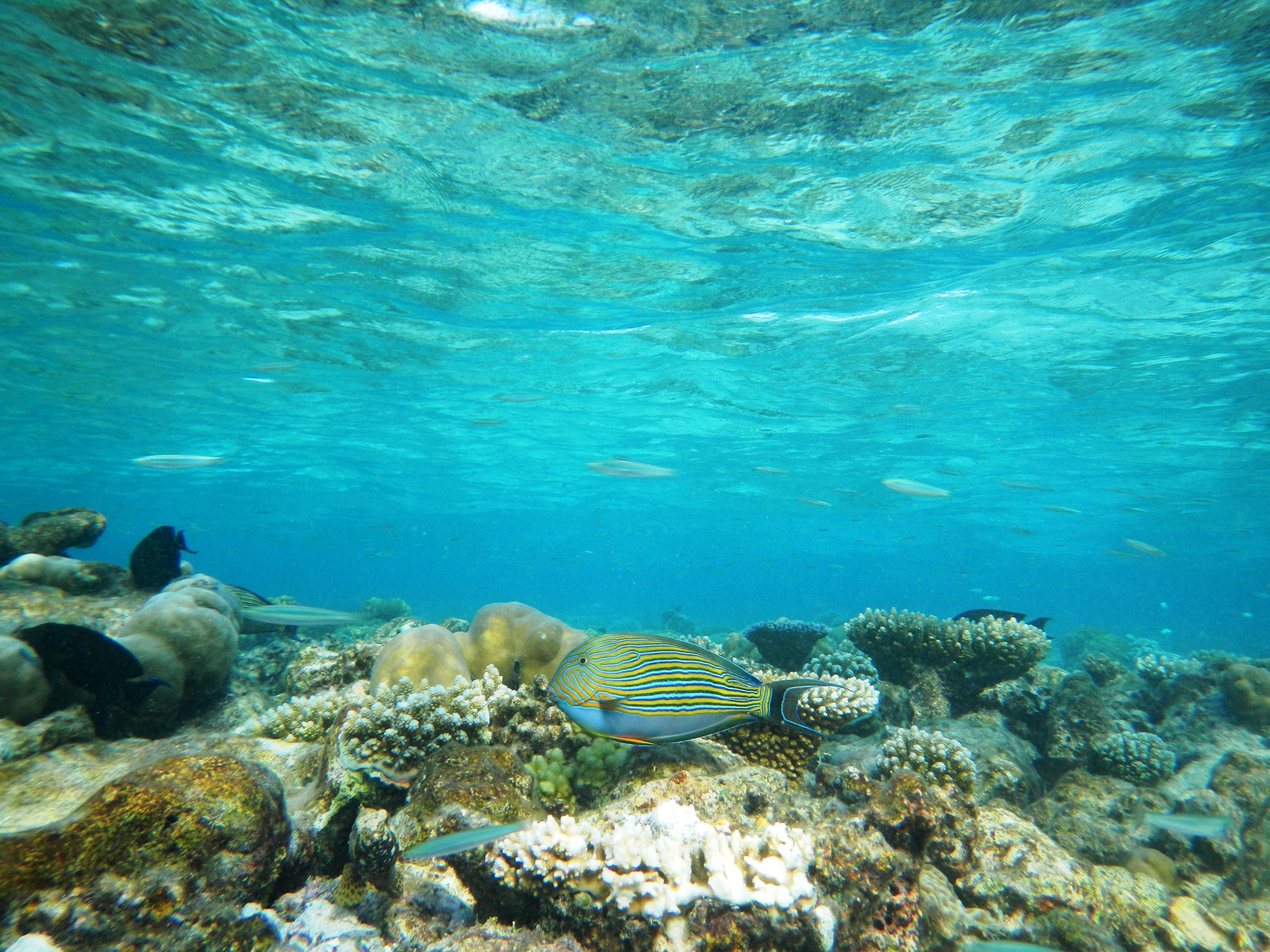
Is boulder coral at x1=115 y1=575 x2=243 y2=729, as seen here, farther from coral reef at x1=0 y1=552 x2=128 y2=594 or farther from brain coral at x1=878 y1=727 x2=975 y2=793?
brain coral at x1=878 y1=727 x2=975 y2=793

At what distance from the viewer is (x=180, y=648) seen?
5.00m

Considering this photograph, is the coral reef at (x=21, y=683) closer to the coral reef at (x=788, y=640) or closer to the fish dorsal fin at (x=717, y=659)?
the fish dorsal fin at (x=717, y=659)

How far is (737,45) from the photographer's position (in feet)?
28.8

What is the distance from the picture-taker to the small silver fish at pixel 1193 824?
429 cm

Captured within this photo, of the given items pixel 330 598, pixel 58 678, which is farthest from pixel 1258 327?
pixel 330 598

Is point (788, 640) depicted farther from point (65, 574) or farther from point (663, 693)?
point (65, 574)

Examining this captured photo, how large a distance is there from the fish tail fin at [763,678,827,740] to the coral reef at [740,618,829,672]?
5.53 m

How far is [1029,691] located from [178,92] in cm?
1586

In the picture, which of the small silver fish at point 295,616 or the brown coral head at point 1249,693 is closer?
the small silver fish at point 295,616

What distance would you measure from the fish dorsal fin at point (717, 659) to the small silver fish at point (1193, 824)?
3652 millimetres

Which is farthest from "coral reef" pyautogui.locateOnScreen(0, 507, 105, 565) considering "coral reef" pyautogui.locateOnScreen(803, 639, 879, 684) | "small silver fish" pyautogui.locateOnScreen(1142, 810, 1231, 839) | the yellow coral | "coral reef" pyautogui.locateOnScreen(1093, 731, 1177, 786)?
"coral reef" pyautogui.locateOnScreen(1093, 731, 1177, 786)

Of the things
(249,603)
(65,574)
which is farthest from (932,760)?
(65,574)

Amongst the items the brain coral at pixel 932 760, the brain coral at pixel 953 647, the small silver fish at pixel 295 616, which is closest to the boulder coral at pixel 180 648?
the small silver fish at pixel 295 616

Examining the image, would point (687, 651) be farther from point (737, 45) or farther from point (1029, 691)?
point (737, 45)
